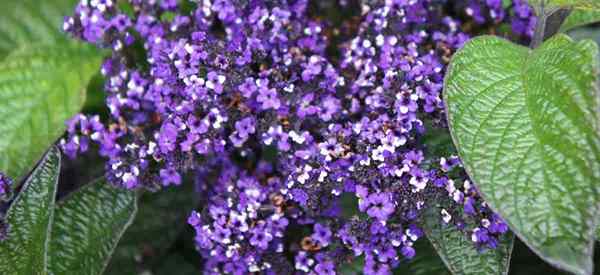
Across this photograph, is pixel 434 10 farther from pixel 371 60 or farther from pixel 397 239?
pixel 397 239

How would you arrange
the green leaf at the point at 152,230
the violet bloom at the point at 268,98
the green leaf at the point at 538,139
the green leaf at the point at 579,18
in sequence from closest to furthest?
the green leaf at the point at 538,139 → the violet bloom at the point at 268,98 → the green leaf at the point at 579,18 → the green leaf at the point at 152,230

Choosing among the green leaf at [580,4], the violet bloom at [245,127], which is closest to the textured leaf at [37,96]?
the violet bloom at [245,127]

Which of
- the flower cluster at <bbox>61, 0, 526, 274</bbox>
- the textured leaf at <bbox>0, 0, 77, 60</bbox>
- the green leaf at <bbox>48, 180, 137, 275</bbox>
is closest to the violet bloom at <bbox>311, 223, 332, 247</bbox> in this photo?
the flower cluster at <bbox>61, 0, 526, 274</bbox>

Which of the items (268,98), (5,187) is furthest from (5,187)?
(268,98)

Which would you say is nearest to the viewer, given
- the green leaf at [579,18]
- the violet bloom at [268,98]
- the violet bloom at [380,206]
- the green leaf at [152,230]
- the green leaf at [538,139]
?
the green leaf at [538,139]

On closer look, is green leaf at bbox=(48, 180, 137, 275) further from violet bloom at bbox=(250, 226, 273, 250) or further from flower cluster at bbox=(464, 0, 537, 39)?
flower cluster at bbox=(464, 0, 537, 39)

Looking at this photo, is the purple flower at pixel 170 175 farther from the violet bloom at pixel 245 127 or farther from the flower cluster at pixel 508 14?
the flower cluster at pixel 508 14

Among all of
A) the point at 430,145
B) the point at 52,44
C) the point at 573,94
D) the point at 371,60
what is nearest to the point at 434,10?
the point at 371,60
